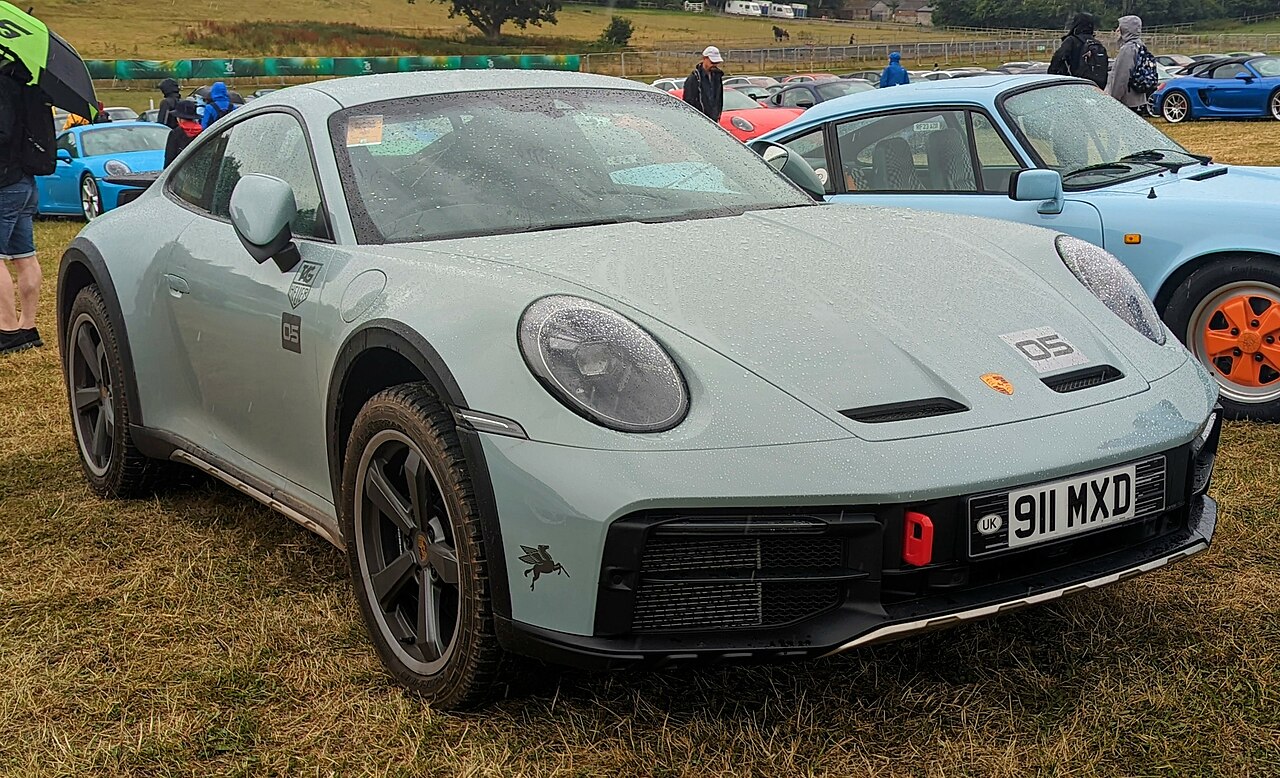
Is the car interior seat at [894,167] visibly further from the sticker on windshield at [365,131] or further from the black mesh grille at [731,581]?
the black mesh grille at [731,581]

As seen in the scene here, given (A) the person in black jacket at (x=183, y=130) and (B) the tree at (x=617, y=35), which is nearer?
(A) the person in black jacket at (x=183, y=130)

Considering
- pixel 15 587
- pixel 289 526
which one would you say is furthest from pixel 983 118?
pixel 15 587

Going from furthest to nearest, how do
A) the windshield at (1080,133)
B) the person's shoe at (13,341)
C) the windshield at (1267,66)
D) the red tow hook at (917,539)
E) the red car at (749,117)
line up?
the windshield at (1267,66), the red car at (749,117), the person's shoe at (13,341), the windshield at (1080,133), the red tow hook at (917,539)

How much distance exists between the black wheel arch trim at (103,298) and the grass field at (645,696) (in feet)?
2.16

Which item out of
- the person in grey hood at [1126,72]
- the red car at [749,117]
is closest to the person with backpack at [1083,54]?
the person in grey hood at [1126,72]

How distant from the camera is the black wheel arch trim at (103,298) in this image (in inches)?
165

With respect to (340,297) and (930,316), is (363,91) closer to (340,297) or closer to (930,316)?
(340,297)

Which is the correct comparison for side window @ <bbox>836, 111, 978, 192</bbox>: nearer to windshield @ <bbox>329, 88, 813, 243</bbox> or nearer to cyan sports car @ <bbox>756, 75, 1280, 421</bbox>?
cyan sports car @ <bbox>756, 75, 1280, 421</bbox>

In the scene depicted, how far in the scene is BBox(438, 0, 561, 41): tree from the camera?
87375mm

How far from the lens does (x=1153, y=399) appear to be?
2.72 meters

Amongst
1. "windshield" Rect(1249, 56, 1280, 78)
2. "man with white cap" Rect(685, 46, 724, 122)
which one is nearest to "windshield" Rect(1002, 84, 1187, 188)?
"man with white cap" Rect(685, 46, 724, 122)

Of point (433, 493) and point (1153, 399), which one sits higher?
point (1153, 399)

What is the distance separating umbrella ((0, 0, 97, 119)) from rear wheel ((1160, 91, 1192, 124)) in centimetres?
2395

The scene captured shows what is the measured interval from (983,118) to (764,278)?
3126 mm
